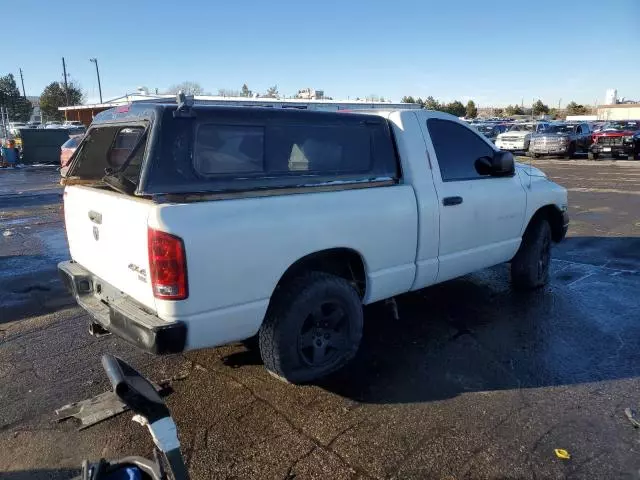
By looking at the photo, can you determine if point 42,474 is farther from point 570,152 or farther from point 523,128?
point 523,128

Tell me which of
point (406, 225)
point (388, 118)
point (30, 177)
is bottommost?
point (30, 177)

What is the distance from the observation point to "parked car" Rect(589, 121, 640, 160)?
24688mm

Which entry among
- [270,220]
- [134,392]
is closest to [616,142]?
[270,220]

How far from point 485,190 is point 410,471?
2812mm

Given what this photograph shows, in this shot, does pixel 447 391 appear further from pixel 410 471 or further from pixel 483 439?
pixel 410 471

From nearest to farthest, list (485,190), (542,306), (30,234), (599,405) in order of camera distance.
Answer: (599,405) < (485,190) < (542,306) < (30,234)

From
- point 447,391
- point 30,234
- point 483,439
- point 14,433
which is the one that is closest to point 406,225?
point 447,391

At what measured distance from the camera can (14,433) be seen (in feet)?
10.8

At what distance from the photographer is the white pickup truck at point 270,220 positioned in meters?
3.03

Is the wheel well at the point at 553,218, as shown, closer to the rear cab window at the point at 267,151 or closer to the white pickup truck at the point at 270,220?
the white pickup truck at the point at 270,220

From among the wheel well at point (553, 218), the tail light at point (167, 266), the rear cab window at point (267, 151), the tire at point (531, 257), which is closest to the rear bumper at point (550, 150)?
the wheel well at point (553, 218)

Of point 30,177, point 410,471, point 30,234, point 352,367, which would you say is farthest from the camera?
point 30,177

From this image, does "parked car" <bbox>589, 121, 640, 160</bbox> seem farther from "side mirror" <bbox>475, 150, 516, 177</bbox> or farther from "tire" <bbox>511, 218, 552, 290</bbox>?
"side mirror" <bbox>475, 150, 516, 177</bbox>

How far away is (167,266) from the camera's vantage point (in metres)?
2.94
